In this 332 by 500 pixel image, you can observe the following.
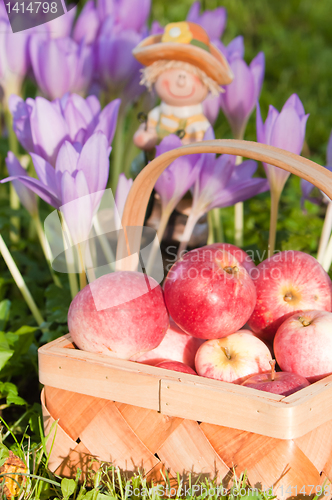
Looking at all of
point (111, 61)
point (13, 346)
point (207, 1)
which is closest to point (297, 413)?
point (13, 346)

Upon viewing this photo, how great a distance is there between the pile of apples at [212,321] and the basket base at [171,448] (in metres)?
0.09

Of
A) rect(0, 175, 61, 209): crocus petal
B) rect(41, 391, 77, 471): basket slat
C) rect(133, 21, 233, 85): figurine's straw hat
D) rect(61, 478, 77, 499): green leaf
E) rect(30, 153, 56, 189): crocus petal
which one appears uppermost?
rect(133, 21, 233, 85): figurine's straw hat

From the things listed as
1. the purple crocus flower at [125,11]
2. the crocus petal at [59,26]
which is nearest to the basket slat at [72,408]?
the crocus petal at [59,26]

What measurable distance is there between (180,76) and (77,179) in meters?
0.43

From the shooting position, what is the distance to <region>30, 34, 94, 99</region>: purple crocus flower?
1.41 meters

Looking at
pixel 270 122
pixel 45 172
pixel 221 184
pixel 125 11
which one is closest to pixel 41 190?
pixel 45 172

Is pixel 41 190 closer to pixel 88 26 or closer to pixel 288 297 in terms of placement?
pixel 288 297

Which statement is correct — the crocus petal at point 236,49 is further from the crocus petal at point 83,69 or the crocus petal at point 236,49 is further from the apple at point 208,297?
the apple at point 208,297

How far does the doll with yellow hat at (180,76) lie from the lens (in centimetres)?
125

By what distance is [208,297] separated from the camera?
0.96 meters

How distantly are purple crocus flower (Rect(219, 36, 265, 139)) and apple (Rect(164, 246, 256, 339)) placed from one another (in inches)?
22.7

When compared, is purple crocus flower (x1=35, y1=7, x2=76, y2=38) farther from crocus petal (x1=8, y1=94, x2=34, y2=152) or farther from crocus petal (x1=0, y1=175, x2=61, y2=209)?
crocus petal (x1=0, y1=175, x2=61, y2=209)

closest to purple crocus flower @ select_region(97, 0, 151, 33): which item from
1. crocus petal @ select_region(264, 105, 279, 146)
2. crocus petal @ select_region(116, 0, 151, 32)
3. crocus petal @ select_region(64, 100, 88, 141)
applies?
crocus petal @ select_region(116, 0, 151, 32)

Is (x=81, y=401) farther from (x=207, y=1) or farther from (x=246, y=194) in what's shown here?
(x=207, y=1)
